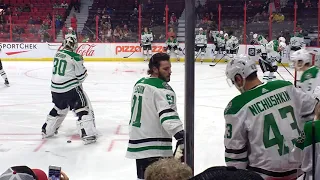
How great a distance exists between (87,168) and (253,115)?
7.46 ft

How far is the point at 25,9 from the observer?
1667cm

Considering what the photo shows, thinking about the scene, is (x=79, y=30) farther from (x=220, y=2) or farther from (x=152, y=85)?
(x=152, y=85)

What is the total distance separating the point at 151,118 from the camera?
8.04ft

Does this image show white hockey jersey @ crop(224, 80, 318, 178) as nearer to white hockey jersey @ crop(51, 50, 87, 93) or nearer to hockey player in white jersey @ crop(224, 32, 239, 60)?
white hockey jersey @ crop(51, 50, 87, 93)

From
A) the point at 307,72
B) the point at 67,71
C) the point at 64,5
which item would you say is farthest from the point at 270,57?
the point at 64,5

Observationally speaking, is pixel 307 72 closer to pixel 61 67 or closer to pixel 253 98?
pixel 253 98

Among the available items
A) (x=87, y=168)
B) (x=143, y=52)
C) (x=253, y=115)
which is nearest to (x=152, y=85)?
(x=253, y=115)

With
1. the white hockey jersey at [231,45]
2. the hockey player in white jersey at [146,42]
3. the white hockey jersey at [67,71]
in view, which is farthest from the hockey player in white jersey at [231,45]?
the white hockey jersey at [67,71]

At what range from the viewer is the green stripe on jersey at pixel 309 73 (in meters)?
3.14

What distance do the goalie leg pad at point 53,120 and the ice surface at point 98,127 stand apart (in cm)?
9

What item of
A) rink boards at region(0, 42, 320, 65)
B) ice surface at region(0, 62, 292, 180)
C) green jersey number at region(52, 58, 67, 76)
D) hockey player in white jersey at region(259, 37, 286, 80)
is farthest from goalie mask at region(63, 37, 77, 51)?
rink boards at region(0, 42, 320, 65)

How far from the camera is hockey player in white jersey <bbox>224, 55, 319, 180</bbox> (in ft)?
6.26

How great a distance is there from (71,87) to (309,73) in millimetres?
2415

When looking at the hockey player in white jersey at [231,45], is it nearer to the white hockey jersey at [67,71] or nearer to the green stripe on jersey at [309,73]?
the white hockey jersey at [67,71]
